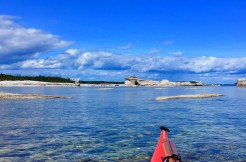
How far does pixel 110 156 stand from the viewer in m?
19.3

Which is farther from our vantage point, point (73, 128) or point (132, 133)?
point (73, 128)

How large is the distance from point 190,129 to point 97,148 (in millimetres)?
11927

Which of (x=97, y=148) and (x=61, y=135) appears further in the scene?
(x=61, y=135)

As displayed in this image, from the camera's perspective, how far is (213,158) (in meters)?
19.0

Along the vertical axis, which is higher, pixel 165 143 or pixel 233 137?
pixel 165 143

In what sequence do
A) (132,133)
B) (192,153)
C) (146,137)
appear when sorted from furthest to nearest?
(132,133), (146,137), (192,153)

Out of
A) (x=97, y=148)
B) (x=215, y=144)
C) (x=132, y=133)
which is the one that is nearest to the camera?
(x=97, y=148)

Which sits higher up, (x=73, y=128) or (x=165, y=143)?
(x=165, y=143)

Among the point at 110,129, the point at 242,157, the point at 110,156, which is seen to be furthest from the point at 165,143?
the point at 110,129

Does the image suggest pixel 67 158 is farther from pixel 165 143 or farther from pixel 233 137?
pixel 233 137

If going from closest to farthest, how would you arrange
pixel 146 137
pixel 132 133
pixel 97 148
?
pixel 97 148
pixel 146 137
pixel 132 133

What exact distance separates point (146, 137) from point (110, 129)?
5.35 meters

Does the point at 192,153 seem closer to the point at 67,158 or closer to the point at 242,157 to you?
the point at 242,157

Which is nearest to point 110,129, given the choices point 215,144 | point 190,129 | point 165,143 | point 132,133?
point 132,133
